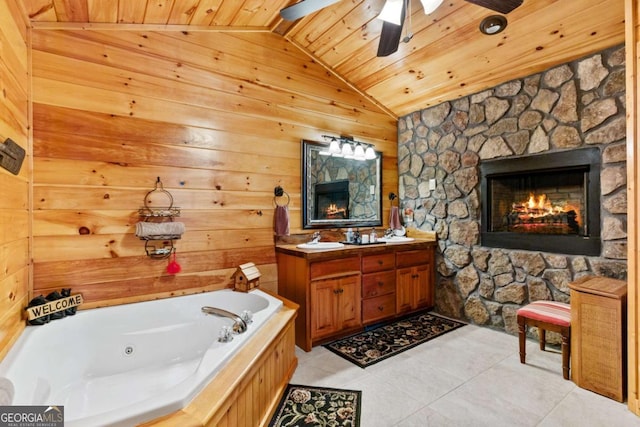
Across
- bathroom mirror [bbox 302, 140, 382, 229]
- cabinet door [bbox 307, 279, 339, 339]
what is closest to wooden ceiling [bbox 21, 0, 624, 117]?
bathroom mirror [bbox 302, 140, 382, 229]

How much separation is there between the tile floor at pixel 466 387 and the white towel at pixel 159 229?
55.8 inches

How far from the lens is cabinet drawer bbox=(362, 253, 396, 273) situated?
3.06m

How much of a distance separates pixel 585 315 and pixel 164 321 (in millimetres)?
2975

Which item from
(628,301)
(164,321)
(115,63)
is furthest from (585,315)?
(115,63)

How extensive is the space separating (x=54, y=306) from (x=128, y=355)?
0.55 meters

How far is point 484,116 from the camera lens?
3199 mm

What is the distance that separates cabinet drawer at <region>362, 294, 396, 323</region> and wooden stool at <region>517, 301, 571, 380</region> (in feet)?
3.82

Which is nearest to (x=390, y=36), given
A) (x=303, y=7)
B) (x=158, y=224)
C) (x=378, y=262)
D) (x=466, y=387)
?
(x=303, y=7)

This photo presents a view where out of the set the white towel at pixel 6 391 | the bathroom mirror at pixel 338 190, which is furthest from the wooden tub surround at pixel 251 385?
the bathroom mirror at pixel 338 190

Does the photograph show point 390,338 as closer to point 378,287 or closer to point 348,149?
point 378,287

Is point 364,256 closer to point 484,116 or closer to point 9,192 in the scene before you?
point 484,116

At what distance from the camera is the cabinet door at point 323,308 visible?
8.98ft

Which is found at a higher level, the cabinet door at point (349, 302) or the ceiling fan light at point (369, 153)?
the ceiling fan light at point (369, 153)

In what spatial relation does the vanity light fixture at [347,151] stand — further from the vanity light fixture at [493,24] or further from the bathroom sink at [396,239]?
the vanity light fixture at [493,24]
